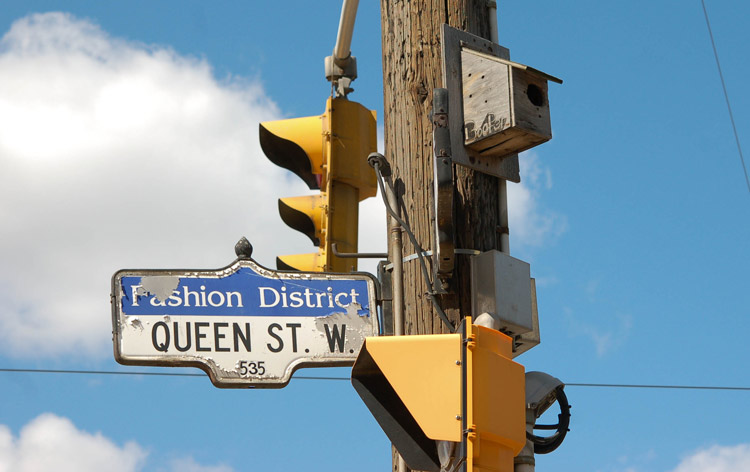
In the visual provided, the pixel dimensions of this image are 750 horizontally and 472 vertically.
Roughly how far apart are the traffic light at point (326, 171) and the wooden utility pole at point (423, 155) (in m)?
2.81

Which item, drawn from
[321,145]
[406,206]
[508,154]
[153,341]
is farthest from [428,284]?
[321,145]

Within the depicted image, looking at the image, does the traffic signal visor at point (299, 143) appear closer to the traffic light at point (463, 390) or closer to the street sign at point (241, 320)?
the street sign at point (241, 320)

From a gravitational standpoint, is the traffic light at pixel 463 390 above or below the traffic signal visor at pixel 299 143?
below

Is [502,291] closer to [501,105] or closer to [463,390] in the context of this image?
[501,105]

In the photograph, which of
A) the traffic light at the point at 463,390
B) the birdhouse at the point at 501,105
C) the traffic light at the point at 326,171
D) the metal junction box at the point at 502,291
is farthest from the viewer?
the traffic light at the point at 326,171

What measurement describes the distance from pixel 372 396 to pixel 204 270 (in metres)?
1.14

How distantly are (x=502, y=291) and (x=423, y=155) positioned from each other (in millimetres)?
654

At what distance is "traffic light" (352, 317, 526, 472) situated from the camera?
3.33 m

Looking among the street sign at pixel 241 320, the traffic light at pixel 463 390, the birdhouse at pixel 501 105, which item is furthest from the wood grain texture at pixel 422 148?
the traffic light at pixel 463 390

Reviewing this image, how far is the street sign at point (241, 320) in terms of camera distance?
4551 mm

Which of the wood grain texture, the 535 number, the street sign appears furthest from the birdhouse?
the 535 number

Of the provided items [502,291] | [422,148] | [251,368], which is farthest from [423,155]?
[251,368]

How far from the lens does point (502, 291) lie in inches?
177

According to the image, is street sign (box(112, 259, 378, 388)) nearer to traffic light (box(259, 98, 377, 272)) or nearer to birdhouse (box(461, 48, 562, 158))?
birdhouse (box(461, 48, 562, 158))
